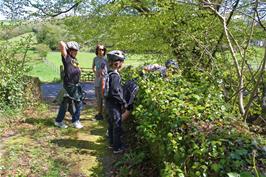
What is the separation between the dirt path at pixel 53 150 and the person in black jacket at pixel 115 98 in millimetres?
319

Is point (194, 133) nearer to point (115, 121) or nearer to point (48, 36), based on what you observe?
point (115, 121)

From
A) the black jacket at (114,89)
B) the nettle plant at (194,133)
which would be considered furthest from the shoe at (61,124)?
the nettle plant at (194,133)

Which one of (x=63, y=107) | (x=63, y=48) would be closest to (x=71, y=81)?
(x=63, y=107)

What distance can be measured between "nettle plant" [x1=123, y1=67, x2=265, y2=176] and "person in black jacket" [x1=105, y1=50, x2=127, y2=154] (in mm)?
602

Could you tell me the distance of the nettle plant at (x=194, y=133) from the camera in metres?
2.88

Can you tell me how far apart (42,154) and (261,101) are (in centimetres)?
444

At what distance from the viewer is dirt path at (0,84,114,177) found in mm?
5316

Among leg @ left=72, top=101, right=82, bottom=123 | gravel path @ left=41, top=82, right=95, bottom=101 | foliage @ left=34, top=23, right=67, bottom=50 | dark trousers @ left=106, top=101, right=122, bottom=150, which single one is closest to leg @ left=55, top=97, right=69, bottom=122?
leg @ left=72, top=101, right=82, bottom=123

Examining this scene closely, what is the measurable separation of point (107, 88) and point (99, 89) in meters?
2.38

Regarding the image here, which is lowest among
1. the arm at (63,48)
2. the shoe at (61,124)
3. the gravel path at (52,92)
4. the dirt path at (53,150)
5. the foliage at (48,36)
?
the gravel path at (52,92)

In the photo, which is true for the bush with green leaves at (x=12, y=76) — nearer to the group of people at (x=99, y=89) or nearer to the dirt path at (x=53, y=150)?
the dirt path at (x=53, y=150)

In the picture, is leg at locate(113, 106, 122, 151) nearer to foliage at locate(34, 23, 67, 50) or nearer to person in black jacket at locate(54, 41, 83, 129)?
person in black jacket at locate(54, 41, 83, 129)

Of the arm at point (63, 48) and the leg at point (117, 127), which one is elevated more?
the arm at point (63, 48)

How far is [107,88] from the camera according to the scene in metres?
5.84
